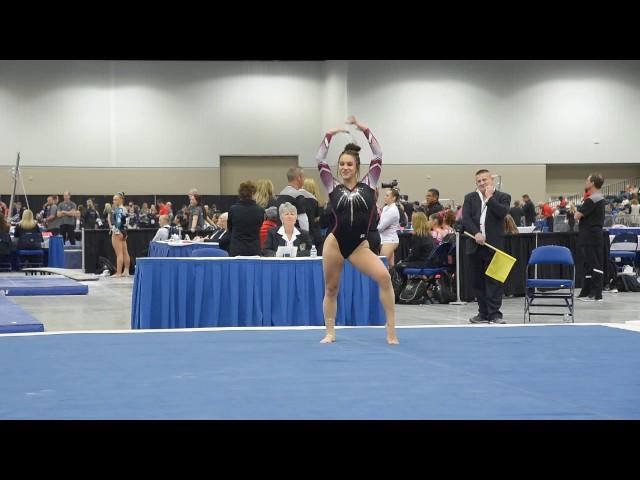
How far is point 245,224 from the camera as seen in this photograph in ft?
28.7

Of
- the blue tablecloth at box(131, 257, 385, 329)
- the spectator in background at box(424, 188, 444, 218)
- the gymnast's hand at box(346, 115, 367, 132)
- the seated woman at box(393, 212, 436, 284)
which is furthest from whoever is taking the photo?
the spectator in background at box(424, 188, 444, 218)

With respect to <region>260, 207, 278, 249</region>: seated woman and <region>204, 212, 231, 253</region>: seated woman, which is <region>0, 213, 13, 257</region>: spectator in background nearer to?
<region>204, 212, 231, 253</region>: seated woman

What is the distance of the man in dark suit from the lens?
28.9 ft

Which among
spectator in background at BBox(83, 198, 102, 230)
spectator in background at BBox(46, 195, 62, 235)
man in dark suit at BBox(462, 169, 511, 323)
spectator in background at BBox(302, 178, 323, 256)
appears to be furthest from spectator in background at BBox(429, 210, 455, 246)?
spectator in background at BBox(83, 198, 102, 230)

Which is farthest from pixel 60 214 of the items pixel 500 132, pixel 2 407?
pixel 2 407

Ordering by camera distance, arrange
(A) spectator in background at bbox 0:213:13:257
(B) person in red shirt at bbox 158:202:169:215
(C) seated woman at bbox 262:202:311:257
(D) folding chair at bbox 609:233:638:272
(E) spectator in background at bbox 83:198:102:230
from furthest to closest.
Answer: (B) person in red shirt at bbox 158:202:169:215
(E) spectator in background at bbox 83:198:102:230
(A) spectator in background at bbox 0:213:13:257
(D) folding chair at bbox 609:233:638:272
(C) seated woman at bbox 262:202:311:257

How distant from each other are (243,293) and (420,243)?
147 inches

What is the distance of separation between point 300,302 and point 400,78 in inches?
798

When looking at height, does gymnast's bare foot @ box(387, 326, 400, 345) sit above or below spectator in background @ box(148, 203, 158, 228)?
below

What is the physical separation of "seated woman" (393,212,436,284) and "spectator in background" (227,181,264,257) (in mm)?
3031

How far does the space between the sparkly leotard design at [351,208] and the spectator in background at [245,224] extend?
309 centimetres

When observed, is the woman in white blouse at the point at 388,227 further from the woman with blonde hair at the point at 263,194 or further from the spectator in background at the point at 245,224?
the spectator in background at the point at 245,224
